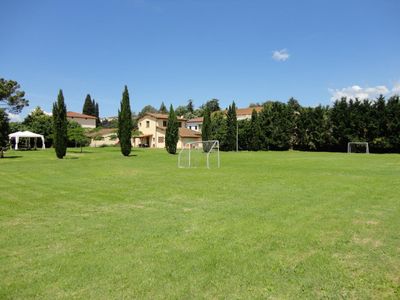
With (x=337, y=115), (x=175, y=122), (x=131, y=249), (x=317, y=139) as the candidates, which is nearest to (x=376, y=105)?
(x=337, y=115)

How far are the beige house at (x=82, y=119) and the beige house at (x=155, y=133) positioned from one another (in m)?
17.6

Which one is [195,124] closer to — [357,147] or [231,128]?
[231,128]

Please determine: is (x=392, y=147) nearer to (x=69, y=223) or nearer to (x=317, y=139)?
(x=317, y=139)

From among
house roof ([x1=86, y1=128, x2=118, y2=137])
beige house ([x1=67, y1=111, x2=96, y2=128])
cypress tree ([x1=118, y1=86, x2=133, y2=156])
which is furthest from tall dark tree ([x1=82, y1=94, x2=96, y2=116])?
cypress tree ([x1=118, y1=86, x2=133, y2=156])

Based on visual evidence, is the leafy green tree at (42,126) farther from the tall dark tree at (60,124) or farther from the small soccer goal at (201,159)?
the small soccer goal at (201,159)

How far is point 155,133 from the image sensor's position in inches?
2287

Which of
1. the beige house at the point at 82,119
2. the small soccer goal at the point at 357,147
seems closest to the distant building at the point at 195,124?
the beige house at the point at 82,119

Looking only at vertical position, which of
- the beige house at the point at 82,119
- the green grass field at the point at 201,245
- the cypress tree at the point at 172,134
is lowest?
the green grass field at the point at 201,245

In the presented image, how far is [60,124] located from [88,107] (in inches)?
2621

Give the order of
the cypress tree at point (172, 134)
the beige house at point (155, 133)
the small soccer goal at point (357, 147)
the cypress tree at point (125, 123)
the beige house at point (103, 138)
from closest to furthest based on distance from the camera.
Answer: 1. the cypress tree at point (125, 123)
2. the cypress tree at point (172, 134)
3. the small soccer goal at point (357, 147)
4. the beige house at point (155, 133)
5. the beige house at point (103, 138)

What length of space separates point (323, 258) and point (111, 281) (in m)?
2.82

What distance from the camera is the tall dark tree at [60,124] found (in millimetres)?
27156

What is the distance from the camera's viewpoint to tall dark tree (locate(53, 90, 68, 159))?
89.1 feet

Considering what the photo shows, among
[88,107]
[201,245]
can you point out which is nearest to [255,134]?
[201,245]
